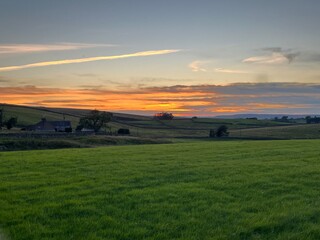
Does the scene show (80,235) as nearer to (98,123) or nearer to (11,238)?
(11,238)

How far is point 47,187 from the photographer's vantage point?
58.8 feet

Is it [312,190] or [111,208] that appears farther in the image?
[312,190]

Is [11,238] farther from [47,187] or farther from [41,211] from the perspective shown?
[47,187]

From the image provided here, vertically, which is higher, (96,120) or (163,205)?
(96,120)

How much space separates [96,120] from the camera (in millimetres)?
129750

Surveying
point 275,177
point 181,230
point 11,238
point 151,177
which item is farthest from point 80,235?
point 275,177

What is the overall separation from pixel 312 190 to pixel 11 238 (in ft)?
38.4

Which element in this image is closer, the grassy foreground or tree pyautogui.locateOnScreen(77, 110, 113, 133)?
the grassy foreground

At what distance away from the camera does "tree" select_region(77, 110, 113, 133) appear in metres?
129

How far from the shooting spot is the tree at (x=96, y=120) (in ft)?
423

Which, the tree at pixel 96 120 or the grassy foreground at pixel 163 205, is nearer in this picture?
the grassy foreground at pixel 163 205

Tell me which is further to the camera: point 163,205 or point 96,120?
point 96,120

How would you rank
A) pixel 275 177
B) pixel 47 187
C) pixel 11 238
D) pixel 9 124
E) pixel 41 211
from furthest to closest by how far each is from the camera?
pixel 9 124
pixel 275 177
pixel 47 187
pixel 41 211
pixel 11 238

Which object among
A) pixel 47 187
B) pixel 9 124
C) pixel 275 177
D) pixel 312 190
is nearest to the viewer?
pixel 312 190
